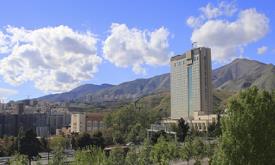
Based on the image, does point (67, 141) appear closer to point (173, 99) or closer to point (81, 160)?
point (81, 160)


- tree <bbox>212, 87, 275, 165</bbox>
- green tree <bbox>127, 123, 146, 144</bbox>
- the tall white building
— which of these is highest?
the tall white building

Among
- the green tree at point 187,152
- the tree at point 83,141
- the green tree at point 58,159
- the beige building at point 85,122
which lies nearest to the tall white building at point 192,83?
the beige building at point 85,122

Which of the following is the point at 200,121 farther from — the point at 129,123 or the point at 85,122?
the point at 85,122

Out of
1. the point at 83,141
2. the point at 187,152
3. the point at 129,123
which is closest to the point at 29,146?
the point at 187,152

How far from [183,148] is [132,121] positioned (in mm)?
73624

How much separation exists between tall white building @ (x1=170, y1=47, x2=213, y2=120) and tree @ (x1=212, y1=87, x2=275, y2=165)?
436 feet

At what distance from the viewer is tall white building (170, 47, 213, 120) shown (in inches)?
6762

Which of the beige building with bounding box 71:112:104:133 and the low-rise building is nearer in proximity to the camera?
the low-rise building

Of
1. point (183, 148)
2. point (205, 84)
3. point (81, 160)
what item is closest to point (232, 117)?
point (81, 160)

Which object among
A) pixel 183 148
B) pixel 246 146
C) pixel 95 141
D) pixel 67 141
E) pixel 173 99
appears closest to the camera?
pixel 246 146

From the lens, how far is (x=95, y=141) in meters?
95.4

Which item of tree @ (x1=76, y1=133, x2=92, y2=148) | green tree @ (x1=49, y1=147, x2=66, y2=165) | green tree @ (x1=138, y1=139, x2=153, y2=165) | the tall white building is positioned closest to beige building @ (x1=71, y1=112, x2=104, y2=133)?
the tall white building

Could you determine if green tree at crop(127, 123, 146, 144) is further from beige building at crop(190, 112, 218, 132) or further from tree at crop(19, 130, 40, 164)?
tree at crop(19, 130, 40, 164)

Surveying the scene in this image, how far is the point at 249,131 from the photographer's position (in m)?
33.1
